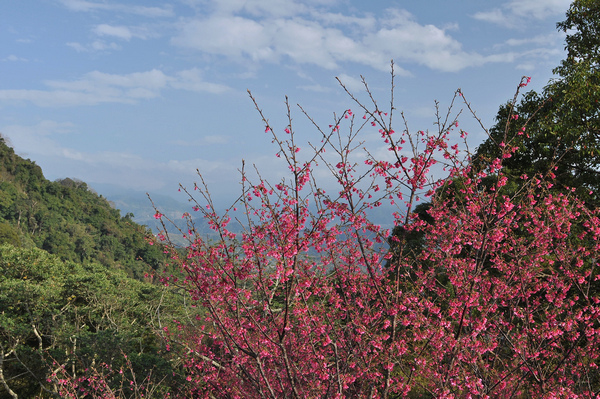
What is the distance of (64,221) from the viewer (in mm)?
53625

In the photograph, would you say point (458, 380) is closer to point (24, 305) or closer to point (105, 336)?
point (105, 336)

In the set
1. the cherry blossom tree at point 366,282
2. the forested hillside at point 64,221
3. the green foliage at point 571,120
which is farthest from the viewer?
the forested hillside at point 64,221

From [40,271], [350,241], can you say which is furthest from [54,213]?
[350,241]

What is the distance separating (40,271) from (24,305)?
2.36 meters

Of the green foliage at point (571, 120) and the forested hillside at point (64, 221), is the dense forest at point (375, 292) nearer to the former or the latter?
the green foliage at point (571, 120)

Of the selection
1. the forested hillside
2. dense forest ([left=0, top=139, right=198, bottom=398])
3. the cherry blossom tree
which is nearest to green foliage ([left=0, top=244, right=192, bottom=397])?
dense forest ([left=0, top=139, right=198, bottom=398])

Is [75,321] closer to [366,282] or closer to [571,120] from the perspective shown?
[366,282]

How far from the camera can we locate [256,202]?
4.76 metres

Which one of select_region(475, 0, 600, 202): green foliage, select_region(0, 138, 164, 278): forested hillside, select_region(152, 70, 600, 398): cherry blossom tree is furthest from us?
select_region(0, 138, 164, 278): forested hillside

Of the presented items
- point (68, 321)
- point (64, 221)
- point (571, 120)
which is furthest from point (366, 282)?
point (64, 221)

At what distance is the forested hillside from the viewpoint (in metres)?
48.0

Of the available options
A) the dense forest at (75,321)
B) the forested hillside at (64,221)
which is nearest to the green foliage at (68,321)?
the dense forest at (75,321)

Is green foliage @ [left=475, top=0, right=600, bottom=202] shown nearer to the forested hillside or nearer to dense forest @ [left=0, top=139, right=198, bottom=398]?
dense forest @ [left=0, top=139, right=198, bottom=398]

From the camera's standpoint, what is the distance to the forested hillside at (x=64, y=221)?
48031 millimetres
